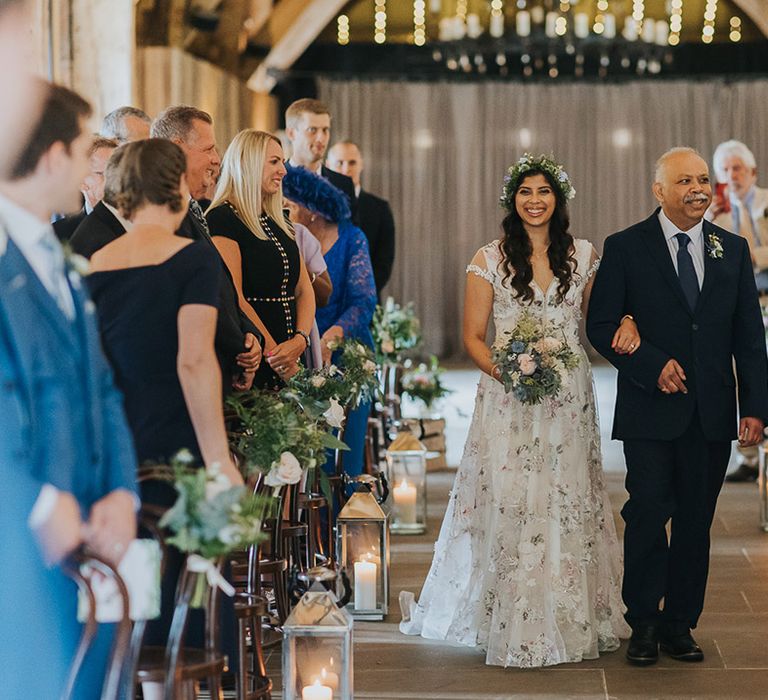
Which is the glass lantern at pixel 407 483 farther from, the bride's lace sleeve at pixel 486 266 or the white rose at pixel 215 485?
the white rose at pixel 215 485

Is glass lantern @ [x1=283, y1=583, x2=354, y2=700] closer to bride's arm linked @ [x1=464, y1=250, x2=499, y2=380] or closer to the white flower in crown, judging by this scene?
bride's arm linked @ [x1=464, y1=250, x2=499, y2=380]

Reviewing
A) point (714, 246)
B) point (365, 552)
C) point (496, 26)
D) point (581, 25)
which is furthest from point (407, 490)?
point (496, 26)

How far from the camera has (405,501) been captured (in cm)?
772

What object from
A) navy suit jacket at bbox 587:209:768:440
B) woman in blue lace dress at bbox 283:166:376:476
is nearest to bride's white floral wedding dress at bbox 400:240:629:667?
navy suit jacket at bbox 587:209:768:440

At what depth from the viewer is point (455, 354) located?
20.1 metres

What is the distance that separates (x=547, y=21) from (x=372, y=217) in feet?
35.0

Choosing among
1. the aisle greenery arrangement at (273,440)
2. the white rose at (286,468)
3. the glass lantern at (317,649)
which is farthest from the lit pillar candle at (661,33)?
the glass lantern at (317,649)

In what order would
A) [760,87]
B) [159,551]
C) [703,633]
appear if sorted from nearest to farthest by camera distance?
[159,551] < [703,633] < [760,87]

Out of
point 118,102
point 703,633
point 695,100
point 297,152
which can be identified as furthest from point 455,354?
point 703,633

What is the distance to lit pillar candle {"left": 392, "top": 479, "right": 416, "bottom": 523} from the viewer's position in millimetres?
7668

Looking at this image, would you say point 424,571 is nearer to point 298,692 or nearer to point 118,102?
point 298,692

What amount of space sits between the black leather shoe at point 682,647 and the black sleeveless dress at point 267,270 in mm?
A: 1729

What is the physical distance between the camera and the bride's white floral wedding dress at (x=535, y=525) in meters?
5.09

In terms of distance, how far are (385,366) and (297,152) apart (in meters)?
2.12
